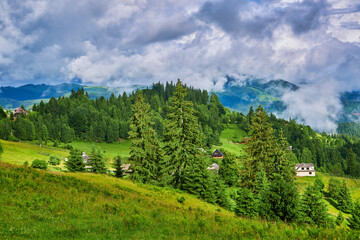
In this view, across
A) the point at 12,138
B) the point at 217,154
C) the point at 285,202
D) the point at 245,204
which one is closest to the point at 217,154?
the point at 217,154

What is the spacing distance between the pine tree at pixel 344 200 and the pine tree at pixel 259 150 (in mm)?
47399

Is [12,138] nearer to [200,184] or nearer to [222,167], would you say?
[222,167]

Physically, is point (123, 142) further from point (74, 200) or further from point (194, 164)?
point (74, 200)

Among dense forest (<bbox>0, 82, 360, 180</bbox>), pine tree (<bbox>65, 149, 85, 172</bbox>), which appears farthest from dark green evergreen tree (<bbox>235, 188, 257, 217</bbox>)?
dense forest (<bbox>0, 82, 360, 180</bbox>)

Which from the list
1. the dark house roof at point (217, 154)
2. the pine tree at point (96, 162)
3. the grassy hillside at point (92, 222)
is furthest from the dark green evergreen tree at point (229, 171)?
the dark house roof at point (217, 154)

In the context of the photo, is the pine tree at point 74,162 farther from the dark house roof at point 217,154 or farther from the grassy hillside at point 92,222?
the dark house roof at point 217,154

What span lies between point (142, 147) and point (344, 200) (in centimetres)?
6471

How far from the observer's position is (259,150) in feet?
110

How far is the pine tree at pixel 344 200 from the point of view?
2495 inches

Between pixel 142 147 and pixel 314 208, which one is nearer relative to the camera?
pixel 314 208

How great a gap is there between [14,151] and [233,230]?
98.2m

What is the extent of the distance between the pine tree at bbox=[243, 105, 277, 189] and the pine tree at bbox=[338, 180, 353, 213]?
156 feet

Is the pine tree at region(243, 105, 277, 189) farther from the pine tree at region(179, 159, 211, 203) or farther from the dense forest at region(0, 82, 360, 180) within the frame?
the dense forest at region(0, 82, 360, 180)

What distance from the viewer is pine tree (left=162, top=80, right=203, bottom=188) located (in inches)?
1201
